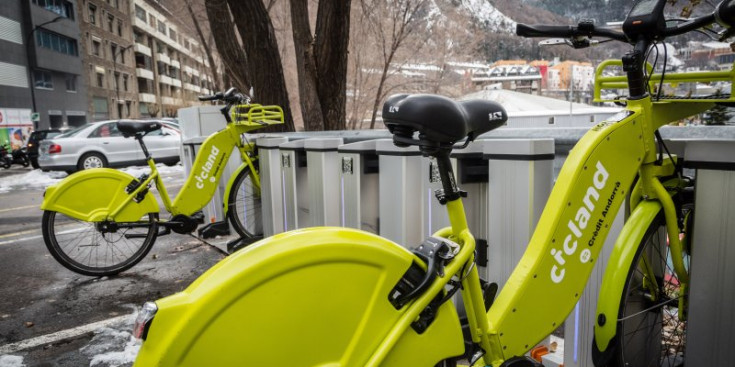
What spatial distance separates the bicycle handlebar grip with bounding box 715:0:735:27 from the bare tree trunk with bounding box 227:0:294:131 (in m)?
6.63

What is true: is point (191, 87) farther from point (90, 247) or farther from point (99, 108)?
point (90, 247)

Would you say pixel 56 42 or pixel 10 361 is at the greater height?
pixel 56 42

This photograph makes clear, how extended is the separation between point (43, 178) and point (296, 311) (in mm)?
16750

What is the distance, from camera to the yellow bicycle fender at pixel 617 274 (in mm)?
1927

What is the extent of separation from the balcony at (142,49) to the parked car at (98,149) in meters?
47.8

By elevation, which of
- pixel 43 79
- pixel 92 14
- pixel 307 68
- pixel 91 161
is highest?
pixel 92 14

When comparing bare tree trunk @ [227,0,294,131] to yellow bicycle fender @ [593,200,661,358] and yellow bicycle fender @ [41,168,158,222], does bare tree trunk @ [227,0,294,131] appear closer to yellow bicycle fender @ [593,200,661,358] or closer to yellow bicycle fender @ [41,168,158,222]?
yellow bicycle fender @ [41,168,158,222]

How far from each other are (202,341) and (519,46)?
1843cm

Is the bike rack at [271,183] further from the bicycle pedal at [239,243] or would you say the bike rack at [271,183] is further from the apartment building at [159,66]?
the apartment building at [159,66]

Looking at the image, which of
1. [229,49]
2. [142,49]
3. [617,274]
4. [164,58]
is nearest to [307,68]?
[229,49]

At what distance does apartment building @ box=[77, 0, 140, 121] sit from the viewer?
44834mm

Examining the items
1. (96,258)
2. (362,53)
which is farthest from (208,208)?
(362,53)

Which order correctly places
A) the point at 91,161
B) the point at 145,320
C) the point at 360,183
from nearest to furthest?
the point at 145,320 < the point at 360,183 < the point at 91,161

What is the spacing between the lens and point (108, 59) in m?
49.6
